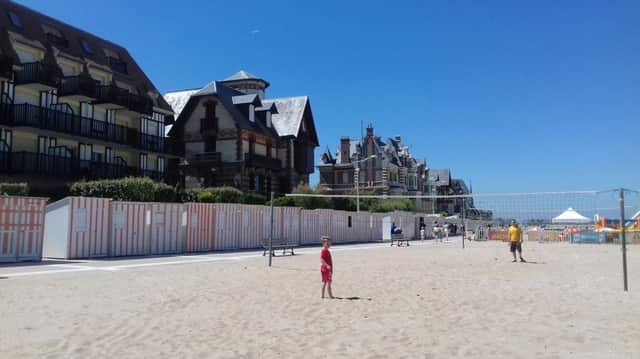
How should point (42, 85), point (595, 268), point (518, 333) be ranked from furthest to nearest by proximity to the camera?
point (42, 85) → point (595, 268) → point (518, 333)

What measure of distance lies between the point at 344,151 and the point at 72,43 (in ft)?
143

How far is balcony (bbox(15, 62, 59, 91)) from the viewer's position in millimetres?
31381

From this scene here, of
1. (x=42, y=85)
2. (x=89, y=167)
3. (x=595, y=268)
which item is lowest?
(x=595, y=268)

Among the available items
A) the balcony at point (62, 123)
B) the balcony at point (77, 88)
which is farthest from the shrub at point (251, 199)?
the balcony at point (77, 88)

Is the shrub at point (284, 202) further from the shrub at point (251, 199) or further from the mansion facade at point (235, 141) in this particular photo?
the mansion facade at point (235, 141)

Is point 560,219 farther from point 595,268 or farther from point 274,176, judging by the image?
point 595,268

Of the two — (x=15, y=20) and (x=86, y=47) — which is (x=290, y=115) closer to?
(x=86, y=47)

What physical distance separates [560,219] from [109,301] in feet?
149

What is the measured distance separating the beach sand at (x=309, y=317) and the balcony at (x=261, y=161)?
32.2 m

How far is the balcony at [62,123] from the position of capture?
31.0 metres

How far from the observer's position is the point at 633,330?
7.73 m

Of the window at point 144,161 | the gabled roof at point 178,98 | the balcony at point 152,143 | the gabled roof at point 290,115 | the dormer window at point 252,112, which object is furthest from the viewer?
the gabled roof at point 290,115

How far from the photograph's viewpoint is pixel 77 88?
3456 centimetres

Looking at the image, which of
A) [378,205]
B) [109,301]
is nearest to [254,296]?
[109,301]
